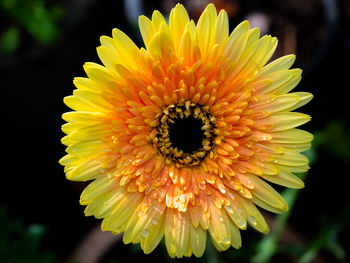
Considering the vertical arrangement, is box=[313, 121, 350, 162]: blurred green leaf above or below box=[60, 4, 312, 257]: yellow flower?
below

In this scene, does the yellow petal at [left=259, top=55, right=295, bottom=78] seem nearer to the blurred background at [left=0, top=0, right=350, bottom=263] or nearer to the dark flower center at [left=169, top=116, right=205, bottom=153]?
the dark flower center at [left=169, top=116, right=205, bottom=153]

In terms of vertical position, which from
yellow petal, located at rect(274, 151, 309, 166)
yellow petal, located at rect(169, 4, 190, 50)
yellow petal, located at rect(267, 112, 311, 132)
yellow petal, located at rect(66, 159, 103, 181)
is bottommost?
yellow petal, located at rect(274, 151, 309, 166)

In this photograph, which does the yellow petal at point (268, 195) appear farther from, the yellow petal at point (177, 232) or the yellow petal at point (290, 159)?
the yellow petal at point (177, 232)

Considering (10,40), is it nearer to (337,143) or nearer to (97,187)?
(97,187)

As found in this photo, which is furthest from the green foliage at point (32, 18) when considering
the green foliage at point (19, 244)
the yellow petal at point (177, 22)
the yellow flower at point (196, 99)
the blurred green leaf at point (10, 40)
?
the yellow petal at point (177, 22)

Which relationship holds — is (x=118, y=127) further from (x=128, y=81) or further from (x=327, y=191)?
(x=327, y=191)

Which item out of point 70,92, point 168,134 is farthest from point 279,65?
point 70,92

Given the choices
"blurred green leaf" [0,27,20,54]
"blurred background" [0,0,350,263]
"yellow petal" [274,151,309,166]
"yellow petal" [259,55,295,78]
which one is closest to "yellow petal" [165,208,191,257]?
"yellow petal" [274,151,309,166]
